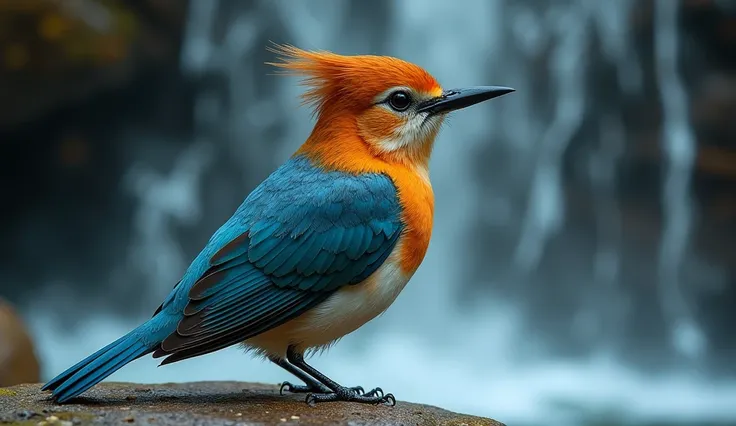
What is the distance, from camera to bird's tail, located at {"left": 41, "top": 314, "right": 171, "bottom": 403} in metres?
3.95

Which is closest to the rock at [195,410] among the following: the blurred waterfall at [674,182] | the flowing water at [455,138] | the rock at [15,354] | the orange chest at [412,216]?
the orange chest at [412,216]

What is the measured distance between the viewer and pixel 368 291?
4.25 meters

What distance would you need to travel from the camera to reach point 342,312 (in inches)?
166

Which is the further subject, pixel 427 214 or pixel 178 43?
pixel 178 43

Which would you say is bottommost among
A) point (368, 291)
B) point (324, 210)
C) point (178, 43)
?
point (368, 291)

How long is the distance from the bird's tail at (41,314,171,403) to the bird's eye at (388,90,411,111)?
1.66 m

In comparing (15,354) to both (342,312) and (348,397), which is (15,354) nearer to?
(348,397)

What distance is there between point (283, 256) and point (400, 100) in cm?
105

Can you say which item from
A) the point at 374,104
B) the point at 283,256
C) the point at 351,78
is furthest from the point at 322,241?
the point at 351,78

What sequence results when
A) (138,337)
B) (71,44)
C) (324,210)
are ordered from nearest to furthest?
(138,337) < (324,210) < (71,44)

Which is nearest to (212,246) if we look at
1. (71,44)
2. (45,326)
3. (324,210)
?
(324,210)

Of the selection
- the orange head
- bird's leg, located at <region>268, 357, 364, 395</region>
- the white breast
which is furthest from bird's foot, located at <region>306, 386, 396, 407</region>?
the orange head

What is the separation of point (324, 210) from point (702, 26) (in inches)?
545

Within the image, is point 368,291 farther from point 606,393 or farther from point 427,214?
point 606,393
